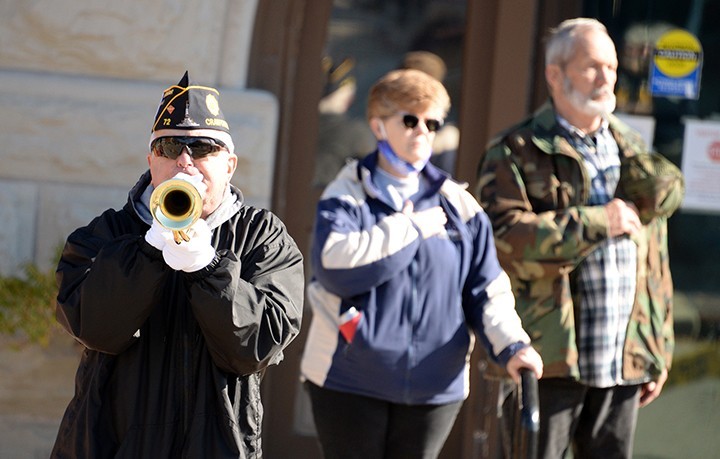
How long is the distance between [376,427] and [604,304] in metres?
0.94

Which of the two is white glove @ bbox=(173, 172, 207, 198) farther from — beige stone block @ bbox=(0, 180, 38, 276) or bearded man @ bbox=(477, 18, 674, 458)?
beige stone block @ bbox=(0, 180, 38, 276)

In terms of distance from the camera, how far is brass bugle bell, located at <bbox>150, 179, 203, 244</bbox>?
2424mm

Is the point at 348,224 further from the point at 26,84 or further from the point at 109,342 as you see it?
the point at 26,84

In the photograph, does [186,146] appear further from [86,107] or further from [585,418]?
[86,107]

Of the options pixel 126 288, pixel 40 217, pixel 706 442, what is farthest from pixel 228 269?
pixel 706 442

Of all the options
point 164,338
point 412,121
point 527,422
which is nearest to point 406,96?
point 412,121

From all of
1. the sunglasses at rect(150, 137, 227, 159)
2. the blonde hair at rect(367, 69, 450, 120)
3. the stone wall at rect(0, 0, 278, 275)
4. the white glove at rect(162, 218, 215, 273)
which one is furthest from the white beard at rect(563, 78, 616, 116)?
the white glove at rect(162, 218, 215, 273)

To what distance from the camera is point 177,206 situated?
2449 millimetres

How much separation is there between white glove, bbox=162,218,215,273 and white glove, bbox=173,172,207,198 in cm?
8

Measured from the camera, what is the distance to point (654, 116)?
5.20 meters

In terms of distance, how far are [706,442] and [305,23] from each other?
2696 millimetres

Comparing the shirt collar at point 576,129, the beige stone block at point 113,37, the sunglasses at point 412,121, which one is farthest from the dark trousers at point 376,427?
the beige stone block at point 113,37

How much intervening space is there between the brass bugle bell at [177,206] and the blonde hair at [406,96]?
4.81ft

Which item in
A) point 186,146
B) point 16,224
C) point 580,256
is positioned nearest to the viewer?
point 186,146
